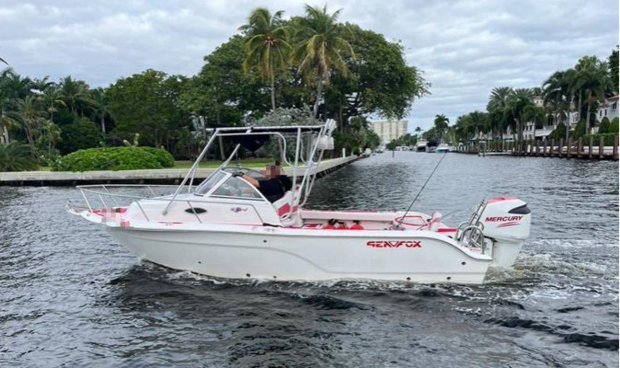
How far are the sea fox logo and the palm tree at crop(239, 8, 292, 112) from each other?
3230 centimetres

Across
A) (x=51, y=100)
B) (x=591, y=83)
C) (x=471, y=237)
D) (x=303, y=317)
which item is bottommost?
(x=303, y=317)

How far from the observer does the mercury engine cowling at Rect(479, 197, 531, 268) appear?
8.20 m

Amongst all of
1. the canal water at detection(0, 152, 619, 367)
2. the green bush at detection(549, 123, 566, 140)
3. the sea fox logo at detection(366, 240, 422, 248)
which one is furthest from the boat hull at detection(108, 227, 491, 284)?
the green bush at detection(549, 123, 566, 140)

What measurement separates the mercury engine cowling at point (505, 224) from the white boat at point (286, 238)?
0.05 ft

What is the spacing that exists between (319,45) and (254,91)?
42.5 ft

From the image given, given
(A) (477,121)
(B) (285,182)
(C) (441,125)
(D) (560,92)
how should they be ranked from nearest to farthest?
(B) (285,182), (D) (560,92), (A) (477,121), (C) (441,125)

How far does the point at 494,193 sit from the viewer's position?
2361 cm

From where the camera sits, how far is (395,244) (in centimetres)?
786

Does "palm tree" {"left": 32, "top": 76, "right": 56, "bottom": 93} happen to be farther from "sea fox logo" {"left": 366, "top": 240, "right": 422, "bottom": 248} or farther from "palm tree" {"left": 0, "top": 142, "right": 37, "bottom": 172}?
"sea fox logo" {"left": 366, "top": 240, "right": 422, "bottom": 248}

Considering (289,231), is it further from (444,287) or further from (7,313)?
(7,313)

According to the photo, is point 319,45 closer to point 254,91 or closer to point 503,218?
point 254,91

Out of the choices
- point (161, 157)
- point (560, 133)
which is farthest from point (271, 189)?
point (560, 133)

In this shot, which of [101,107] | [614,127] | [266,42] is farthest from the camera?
[101,107]

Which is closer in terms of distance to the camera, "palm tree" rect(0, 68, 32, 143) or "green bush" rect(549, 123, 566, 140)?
"palm tree" rect(0, 68, 32, 143)
